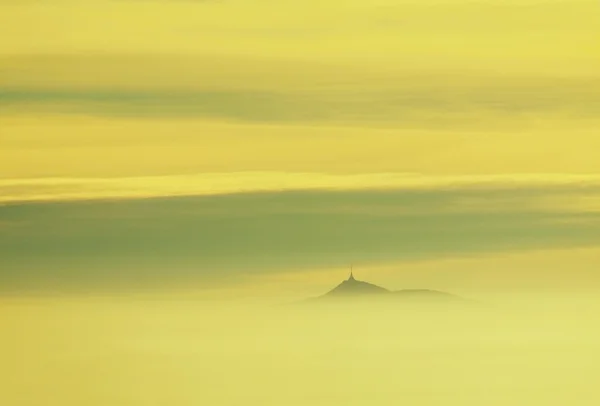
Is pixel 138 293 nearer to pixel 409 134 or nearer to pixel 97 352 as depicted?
pixel 97 352

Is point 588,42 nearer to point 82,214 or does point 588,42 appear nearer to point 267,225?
point 267,225

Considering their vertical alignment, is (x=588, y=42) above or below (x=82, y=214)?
above

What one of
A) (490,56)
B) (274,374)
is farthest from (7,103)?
(490,56)

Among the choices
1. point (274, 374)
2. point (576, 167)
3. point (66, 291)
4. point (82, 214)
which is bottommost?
point (274, 374)

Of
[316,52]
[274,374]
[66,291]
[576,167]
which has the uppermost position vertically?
[316,52]

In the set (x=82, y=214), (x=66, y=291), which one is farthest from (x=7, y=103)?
(x=66, y=291)

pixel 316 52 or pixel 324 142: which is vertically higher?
pixel 316 52

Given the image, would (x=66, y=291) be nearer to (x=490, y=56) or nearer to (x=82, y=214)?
(x=82, y=214)
